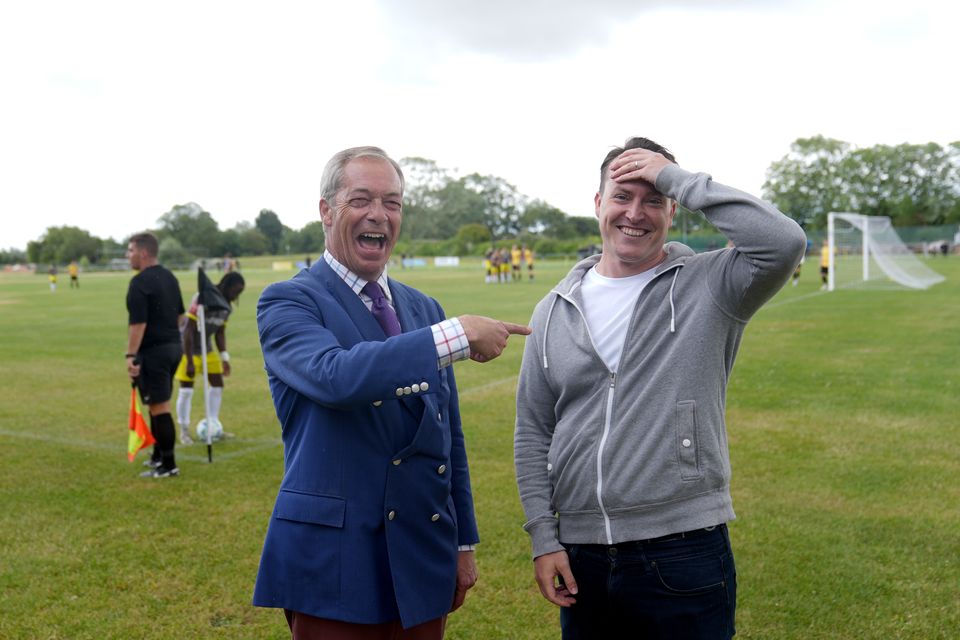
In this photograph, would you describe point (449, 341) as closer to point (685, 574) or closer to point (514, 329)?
point (514, 329)

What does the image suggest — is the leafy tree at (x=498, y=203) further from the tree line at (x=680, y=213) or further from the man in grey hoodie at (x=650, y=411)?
the man in grey hoodie at (x=650, y=411)

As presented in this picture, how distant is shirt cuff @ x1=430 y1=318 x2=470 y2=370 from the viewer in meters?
2.05

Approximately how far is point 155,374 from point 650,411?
19.1 feet

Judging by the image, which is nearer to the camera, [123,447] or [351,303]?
[351,303]

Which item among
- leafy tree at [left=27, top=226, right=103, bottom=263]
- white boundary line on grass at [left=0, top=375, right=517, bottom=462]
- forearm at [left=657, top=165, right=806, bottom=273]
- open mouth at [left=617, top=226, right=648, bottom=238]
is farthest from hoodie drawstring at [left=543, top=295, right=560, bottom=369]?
leafy tree at [left=27, top=226, right=103, bottom=263]

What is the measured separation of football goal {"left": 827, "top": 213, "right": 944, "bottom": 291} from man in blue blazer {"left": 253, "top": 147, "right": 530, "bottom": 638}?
29.7 meters

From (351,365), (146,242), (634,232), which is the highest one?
(146,242)

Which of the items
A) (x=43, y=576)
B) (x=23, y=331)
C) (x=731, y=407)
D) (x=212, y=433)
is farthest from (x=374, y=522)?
(x=23, y=331)

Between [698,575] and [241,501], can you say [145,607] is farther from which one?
[698,575]

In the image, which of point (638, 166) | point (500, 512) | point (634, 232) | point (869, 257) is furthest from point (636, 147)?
point (869, 257)

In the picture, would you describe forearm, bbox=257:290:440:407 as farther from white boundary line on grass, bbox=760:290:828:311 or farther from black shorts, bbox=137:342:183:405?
white boundary line on grass, bbox=760:290:828:311

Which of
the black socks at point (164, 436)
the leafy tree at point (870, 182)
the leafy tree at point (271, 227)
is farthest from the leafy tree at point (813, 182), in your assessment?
the black socks at point (164, 436)

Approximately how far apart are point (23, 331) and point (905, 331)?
20838mm

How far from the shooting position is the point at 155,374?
23.2ft
